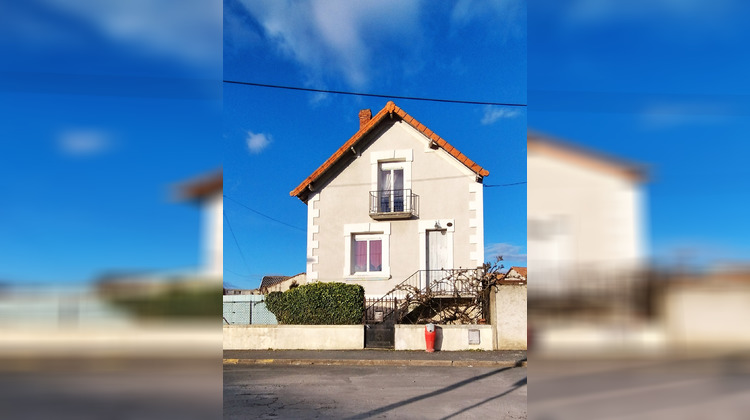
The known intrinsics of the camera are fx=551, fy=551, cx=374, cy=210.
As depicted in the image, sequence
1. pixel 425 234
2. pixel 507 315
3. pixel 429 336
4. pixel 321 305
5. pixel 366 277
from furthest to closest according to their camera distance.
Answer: pixel 425 234, pixel 366 277, pixel 321 305, pixel 507 315, pixel 429 336

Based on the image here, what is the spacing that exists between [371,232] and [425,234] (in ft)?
5.68

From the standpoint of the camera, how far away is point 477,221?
16422 mm

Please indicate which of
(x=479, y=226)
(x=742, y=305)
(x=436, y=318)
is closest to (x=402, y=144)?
(x=479, y=226)

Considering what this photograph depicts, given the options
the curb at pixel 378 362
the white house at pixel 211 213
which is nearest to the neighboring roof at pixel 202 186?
the white house at pixel 211 213

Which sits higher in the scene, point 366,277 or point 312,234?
point 312,234

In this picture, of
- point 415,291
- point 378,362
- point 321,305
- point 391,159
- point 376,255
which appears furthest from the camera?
point 391,159

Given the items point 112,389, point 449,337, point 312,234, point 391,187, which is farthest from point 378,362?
point 112,389

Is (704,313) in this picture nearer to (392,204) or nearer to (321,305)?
(321,305)

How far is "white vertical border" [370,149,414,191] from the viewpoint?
1764 cm

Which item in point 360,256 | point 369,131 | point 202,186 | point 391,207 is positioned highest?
point 369,131

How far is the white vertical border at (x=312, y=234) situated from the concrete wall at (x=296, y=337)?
11.8ft

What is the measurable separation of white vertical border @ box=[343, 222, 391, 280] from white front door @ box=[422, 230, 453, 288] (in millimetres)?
1214

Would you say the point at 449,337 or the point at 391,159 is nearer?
the point at 449,337

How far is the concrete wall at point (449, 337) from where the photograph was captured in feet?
43.6
